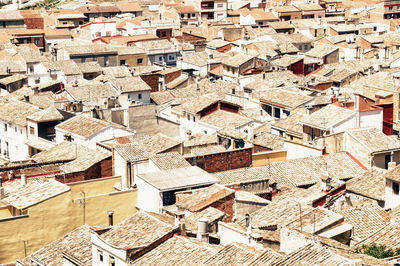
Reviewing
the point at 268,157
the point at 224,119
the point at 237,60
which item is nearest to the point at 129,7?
the point at 237,60

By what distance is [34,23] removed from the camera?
12238cm

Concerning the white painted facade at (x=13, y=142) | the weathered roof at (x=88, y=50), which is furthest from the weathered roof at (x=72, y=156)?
the weathered roof at (x=88, y=50)

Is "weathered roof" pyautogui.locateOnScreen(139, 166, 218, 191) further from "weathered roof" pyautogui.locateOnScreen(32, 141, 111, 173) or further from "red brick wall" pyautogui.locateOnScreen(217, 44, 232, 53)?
"red brick wall" pyautogui.locateOnScreen(217, 44, 232, 53)

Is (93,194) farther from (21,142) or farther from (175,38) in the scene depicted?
(175,38)

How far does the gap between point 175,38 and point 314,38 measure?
1726cm

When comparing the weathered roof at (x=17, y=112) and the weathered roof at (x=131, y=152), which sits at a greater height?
the weathered roof at (x=131, y=152)

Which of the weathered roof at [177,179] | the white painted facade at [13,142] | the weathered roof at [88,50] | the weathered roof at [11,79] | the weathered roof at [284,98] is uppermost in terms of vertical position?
the weathered roof at [88,50]

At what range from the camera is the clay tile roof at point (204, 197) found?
34.1 m

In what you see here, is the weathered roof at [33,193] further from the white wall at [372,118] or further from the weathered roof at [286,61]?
the weathered roof at [286,61]

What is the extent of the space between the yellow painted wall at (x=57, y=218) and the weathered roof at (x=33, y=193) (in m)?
0.24

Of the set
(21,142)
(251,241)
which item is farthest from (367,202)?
(21,142)

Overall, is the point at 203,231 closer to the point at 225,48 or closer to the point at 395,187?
the point at 395,187

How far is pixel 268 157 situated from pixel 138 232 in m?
18.3

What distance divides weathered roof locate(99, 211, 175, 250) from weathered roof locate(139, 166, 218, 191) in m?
5.87
